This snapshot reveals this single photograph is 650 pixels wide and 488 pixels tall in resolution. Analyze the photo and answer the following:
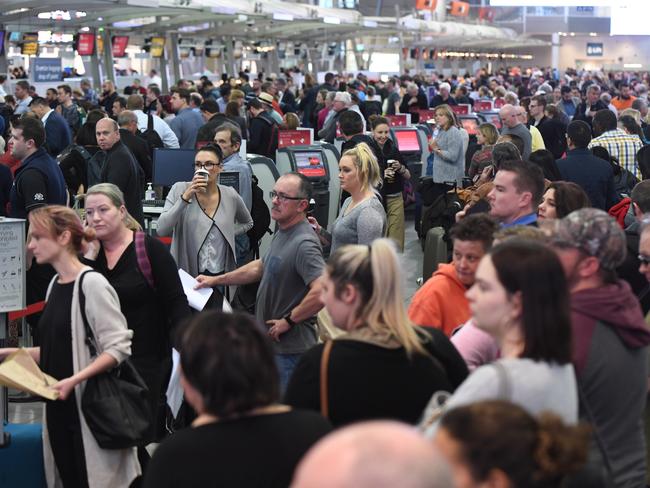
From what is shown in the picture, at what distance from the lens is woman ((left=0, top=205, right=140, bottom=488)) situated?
14.4 feet

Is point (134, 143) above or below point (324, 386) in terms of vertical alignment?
below

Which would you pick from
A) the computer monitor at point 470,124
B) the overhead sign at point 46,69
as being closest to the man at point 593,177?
the computer monitor at point 470,124

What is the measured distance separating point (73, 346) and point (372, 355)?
1.74m

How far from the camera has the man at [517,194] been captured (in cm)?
517

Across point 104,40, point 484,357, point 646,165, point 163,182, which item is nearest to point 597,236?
point 484,357

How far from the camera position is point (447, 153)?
1152 centimetres

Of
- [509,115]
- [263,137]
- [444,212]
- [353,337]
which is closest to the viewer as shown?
[353,337]

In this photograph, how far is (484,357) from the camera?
12.0 ft

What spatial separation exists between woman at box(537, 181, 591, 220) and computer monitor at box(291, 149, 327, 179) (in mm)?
7411

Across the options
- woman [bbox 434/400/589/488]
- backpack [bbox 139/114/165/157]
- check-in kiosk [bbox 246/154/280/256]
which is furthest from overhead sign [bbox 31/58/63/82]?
woman [bbox 434/400/589/488]

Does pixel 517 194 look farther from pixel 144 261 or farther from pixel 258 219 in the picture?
pixel 258 219

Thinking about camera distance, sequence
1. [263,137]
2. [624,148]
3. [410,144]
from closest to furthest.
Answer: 1. [624,148]
2. [263,137]
3. [410,144]

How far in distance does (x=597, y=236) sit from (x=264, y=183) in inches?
313

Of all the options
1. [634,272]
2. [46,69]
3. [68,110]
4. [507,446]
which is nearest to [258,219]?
[634,272]
